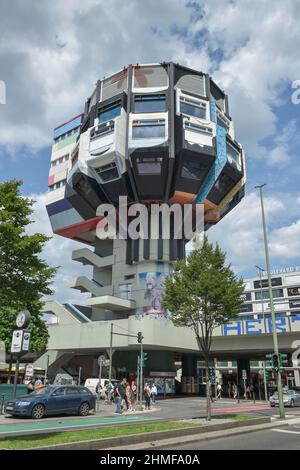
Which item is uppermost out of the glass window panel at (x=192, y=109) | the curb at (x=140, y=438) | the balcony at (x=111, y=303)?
the glass window panel at (x=192, y=109)

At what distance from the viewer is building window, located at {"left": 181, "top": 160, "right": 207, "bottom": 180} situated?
53716mm

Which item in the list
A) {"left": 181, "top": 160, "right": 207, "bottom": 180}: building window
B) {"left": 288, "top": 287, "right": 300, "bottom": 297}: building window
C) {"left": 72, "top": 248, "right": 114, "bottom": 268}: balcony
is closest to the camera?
{"left": 181, "top": 160, "right": 207, "bottom": 180}: building window

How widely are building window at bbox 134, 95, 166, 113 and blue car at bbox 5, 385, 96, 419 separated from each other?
40.7 m

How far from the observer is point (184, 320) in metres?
19.6

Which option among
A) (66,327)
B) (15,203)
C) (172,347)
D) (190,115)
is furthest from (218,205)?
(15,203)

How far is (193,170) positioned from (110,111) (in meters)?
14.3

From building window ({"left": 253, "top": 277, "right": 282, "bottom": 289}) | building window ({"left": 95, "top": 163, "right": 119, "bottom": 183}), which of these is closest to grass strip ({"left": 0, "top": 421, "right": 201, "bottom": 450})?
building window ({"left": 95, "top": 163, "right": 119, "bottom": 183})

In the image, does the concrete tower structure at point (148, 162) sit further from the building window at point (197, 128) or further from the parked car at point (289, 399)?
the parked car at point (289, 399)

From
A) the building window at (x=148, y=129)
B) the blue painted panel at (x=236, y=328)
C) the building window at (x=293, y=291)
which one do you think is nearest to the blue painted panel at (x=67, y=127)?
the building window at (x=148, y=129)

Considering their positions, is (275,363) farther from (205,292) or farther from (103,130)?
(103,130)

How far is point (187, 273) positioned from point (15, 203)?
8.64 metres

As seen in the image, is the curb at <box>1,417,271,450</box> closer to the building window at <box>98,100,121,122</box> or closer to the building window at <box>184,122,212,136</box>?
the building window at <box>184,122,212,136</box>

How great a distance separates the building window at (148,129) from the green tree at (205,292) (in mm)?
35311

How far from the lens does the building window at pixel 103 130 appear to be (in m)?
54.8
